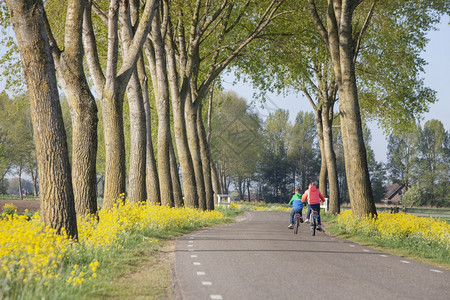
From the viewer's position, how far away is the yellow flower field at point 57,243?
7.11 m

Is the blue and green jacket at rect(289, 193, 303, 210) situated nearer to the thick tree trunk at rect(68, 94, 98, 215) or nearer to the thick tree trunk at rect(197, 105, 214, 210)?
the thick tree trunk at rect(68, 94, 98, 215)

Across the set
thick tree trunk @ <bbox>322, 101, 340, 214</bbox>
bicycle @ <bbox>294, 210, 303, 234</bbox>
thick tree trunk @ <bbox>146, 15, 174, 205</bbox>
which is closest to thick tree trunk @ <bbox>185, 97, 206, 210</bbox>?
thick tree trunk @ <bbox>146, 15, 174, 205</bbox>

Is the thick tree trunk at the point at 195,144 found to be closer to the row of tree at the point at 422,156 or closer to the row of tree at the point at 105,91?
the row of tree at the point at 105,91

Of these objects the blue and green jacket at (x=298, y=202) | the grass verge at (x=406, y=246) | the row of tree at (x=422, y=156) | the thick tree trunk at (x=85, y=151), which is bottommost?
the grass verge at (x=406, y=246)

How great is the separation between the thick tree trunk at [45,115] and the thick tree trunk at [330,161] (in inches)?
943

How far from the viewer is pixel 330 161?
33469mm

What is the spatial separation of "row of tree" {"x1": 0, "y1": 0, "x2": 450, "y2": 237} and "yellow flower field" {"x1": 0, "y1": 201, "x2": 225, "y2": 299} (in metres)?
0.64

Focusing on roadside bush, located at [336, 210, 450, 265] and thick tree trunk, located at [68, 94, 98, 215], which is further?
roadside bush, located at [336, 210, 450, 265]

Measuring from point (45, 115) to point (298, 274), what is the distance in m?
5.35

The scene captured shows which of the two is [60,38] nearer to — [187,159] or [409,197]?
[187,159]

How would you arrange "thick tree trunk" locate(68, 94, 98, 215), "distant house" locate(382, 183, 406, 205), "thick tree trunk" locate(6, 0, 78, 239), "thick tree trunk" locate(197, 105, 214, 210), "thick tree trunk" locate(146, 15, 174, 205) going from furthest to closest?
1. "distant house" locate(382, 183, 406, 205)
2. "thick tree trunk" locate(197, 105, 214, 210)
3. "thick tree trunk" locate(146, 15, 174, 205)
4. "thick tree trunk" locate(68, 94, 98, 215)
5. "thick tree trunk" locate(6, 0, 78, 239)

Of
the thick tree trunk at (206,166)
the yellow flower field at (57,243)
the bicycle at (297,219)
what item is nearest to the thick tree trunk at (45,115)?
the yellow flower field at (57,243)

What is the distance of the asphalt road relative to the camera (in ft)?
25.6

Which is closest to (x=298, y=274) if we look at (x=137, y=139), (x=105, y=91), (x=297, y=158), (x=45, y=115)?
(x=45, y=115)
